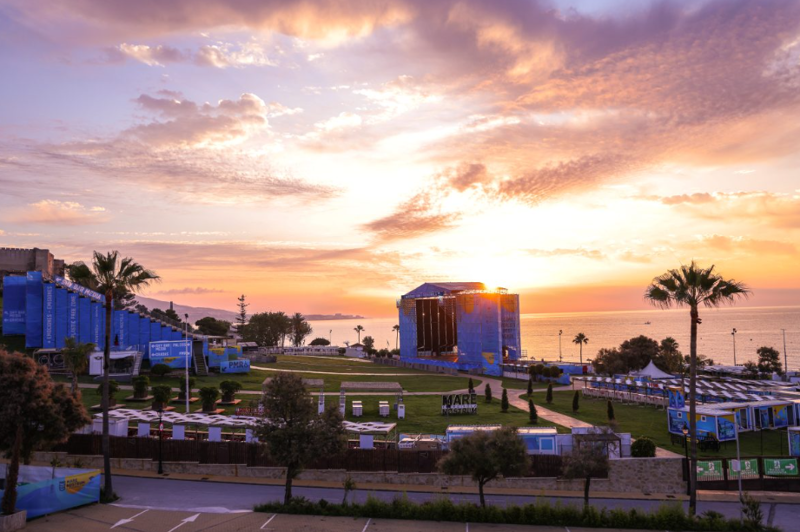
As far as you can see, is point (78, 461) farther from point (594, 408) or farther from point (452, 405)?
point (594, 408)

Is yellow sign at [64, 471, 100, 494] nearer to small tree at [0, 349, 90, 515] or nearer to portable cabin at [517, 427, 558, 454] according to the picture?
small tree at [0, 349, 90, 515]

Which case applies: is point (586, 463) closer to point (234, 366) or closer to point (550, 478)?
point (550, 478)

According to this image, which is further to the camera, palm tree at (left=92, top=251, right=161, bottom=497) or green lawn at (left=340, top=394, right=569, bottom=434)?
green lawn at (left=340, top=394, right=569, bottom=434)

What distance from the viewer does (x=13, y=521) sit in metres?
20.2

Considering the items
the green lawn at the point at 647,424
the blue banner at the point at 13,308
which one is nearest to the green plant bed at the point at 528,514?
the green lawn at the point at 647,424

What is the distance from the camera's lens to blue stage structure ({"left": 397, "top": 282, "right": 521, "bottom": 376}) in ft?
269

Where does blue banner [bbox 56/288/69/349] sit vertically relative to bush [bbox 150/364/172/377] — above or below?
above

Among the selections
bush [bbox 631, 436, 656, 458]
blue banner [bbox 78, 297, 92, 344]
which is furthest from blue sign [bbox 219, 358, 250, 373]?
bush [bbox 631, 436, 656, 458]

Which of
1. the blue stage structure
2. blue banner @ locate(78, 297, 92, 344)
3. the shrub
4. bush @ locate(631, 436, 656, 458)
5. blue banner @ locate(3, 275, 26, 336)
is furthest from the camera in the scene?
the blue stage structure

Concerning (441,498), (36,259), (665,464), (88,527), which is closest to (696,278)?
(665,464)

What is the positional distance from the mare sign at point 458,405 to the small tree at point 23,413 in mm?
26071

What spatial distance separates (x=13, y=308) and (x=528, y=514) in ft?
216

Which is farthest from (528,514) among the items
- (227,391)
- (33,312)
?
(33,312)

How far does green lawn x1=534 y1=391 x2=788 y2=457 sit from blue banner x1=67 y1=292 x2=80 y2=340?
48389 mm
